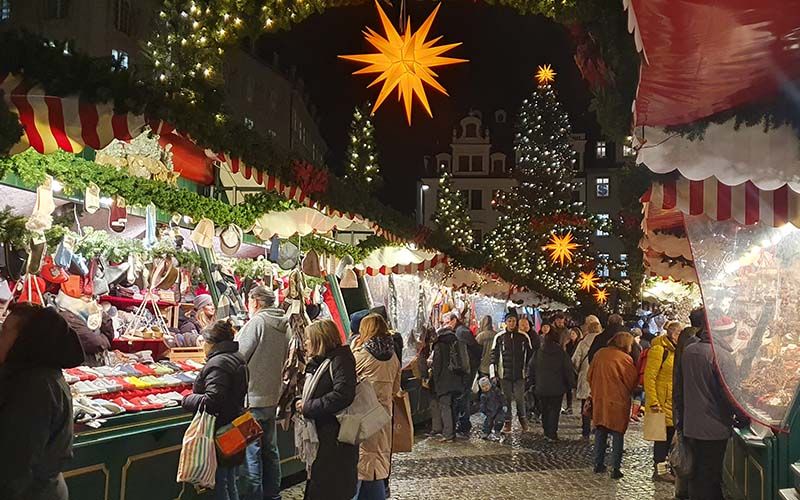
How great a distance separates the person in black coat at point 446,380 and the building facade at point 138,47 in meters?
3.72

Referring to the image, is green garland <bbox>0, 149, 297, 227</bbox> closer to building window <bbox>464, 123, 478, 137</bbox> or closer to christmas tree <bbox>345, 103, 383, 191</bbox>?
A: christmas tree <bbox>345, 103, 383, 191</bbox>

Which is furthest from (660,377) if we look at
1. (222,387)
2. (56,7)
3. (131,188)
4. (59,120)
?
(56,7)

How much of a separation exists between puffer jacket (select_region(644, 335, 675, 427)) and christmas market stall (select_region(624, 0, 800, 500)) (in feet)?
3.85

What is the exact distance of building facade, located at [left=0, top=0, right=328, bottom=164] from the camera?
32.8 metres

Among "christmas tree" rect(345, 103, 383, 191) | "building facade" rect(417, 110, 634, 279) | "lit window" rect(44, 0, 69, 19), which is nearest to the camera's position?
"lit window" rect(44, 0, 69, 19)

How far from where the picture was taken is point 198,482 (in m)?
6.37

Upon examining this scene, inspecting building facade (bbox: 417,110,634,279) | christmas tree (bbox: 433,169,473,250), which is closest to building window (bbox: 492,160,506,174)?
building facade (bbox: 417,110,634,279)

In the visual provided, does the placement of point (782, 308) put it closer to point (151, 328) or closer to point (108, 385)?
point (108, 385)

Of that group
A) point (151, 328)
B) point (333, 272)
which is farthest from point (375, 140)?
point (151, 328)

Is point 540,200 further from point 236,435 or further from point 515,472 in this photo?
point 236,435

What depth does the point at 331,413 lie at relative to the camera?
20.4 ft

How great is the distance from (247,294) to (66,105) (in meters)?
5.50

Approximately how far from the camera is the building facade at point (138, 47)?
32.8 meters

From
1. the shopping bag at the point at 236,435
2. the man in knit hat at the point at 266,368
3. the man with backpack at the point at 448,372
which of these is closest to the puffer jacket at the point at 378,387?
the shopping bag at the point at 236,435
